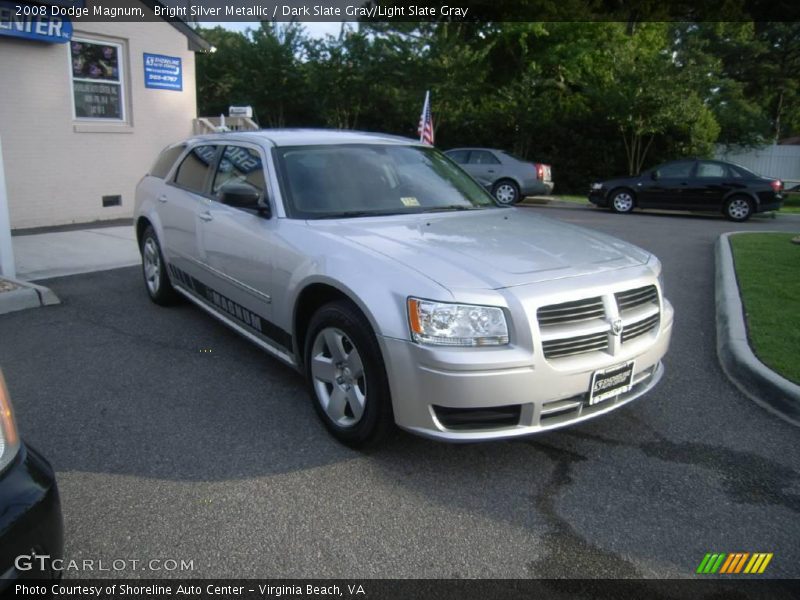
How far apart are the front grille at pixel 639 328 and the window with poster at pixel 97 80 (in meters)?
10.9

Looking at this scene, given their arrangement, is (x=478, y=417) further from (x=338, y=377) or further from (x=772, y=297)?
(x=772, y=297)

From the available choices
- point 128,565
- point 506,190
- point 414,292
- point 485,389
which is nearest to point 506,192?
point 506,190

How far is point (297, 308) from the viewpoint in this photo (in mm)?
3910

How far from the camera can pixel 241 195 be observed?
4176 mm

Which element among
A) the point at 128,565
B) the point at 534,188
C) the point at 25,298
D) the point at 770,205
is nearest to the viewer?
the point at 128,565

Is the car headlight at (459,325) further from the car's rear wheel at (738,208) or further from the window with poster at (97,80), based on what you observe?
the car's rear wheel at (738,208)

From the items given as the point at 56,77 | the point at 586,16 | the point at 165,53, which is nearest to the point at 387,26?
the point at 586,16

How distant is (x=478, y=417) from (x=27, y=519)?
6.16 feet

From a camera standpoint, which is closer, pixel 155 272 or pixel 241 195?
pixel 241 195

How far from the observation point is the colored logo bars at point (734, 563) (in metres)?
2.72

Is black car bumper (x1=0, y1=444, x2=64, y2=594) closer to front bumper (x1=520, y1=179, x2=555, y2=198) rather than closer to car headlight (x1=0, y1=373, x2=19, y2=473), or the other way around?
car headlight (x1=0, y1=373, x2=19, y2=473)

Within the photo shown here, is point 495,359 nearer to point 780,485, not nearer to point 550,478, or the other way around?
point 550,478

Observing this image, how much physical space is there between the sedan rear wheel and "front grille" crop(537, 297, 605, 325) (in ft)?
48.3

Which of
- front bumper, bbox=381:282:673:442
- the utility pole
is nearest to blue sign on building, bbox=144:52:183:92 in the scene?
the utility pole
